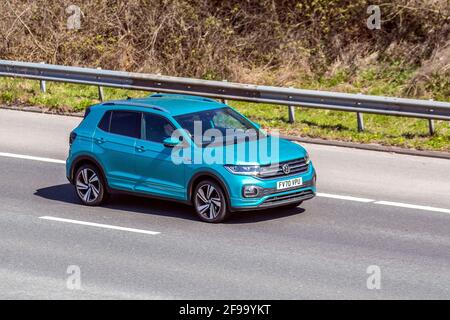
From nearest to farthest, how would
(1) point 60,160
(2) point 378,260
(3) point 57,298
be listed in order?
(3) point 57,298 < (2) point 378,260 < (1) point 60,160

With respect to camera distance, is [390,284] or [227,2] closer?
[390,284]

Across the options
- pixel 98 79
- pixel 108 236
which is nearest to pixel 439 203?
pixel 108 236

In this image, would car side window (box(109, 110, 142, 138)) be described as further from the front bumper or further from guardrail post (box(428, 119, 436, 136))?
guardrail post (box(428, 119, 436, 136))

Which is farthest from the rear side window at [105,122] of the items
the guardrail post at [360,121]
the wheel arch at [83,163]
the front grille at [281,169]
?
the guardrail post at [360,121]

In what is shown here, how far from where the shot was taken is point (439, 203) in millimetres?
17109

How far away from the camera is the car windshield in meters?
16.3

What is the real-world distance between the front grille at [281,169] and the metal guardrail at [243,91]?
18.0ft

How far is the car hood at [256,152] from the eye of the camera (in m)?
15.7

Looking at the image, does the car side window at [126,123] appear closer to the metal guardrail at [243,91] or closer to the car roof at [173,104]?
the car roof at [173,104]

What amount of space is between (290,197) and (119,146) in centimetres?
280

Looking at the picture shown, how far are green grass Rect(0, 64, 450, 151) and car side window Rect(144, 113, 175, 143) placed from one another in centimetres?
570

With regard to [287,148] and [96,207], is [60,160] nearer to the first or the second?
[96,207]

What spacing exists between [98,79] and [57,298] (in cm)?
1276

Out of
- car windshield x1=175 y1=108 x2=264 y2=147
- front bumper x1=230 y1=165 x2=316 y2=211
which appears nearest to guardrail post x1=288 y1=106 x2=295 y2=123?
car windshield x1=175 y1=108 x2=264 y2=147
